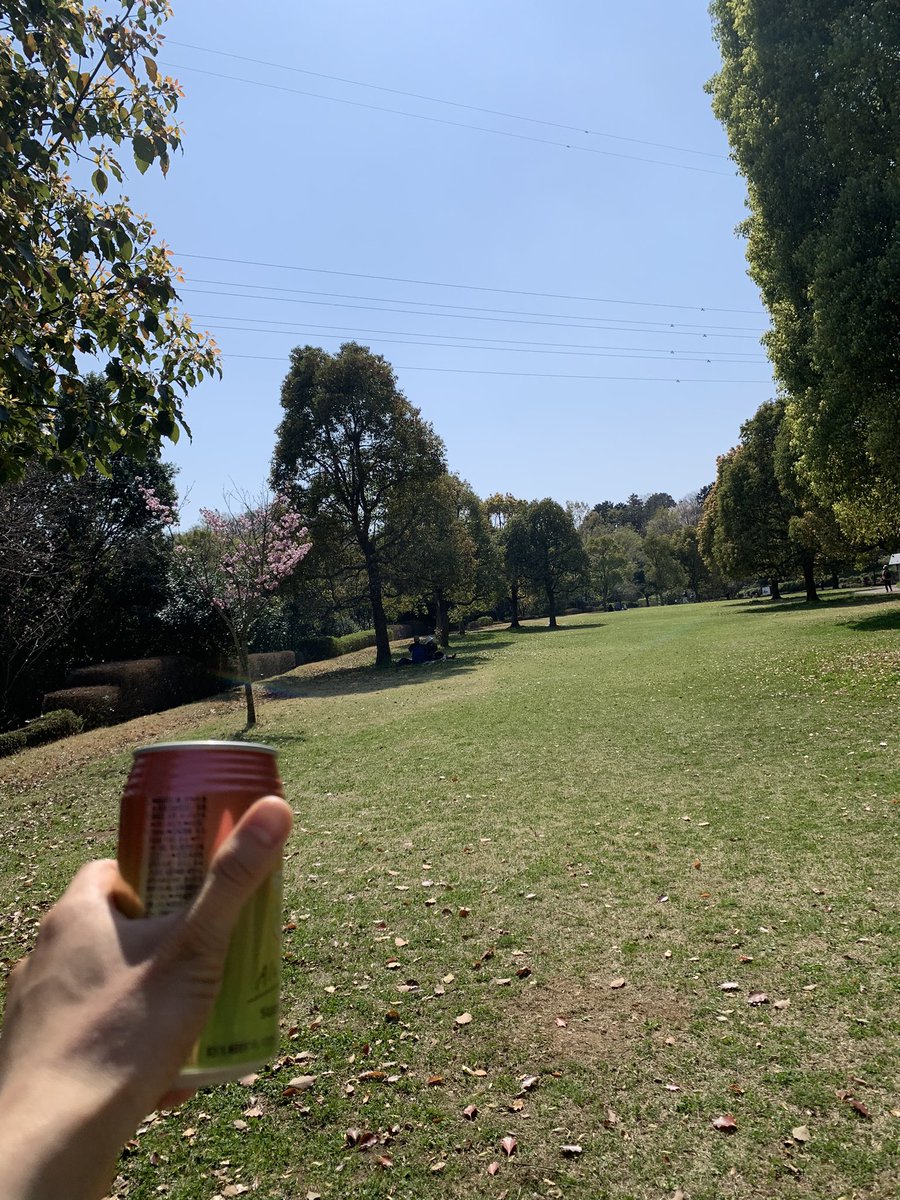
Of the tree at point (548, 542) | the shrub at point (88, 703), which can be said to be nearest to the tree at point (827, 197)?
the shrub at point (88, 703)

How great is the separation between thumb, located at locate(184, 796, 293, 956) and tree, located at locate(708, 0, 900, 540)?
1401 centimetres

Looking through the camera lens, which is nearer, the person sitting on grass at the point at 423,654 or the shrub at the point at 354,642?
the person sitting on grass at the point at 423,654

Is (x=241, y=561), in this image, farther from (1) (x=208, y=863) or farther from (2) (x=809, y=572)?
(2) (x=809, y=572)

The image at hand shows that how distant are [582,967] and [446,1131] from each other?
59.9 inches

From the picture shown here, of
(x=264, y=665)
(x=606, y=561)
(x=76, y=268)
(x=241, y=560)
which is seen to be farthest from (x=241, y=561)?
(x=606, y=561)

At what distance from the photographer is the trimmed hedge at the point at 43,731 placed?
568 inches

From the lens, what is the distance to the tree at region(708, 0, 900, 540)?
12219 millimetres

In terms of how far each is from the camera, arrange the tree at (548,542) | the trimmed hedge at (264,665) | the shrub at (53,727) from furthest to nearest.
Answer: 1. the tree at (548,542)
2. the trimmed hedge at (264,665)
3. the shrub at (53,727)

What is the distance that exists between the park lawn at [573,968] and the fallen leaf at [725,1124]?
2 centimetres

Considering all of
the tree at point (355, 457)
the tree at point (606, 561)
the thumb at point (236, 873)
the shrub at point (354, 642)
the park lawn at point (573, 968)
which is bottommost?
the park lawn at point (573, 968)

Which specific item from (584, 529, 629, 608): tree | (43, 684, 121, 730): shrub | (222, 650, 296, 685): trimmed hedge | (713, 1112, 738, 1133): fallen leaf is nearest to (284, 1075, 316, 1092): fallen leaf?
(713, 1112, 738, 1133): fallen leaf

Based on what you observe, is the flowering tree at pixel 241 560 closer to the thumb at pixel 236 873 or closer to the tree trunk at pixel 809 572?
the thumb at pixel 236 873

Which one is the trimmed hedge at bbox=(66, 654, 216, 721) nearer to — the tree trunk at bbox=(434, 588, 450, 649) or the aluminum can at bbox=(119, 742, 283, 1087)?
the tree trunk at bbox=(434, 588, 450, 649)

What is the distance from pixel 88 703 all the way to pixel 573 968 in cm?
1565
